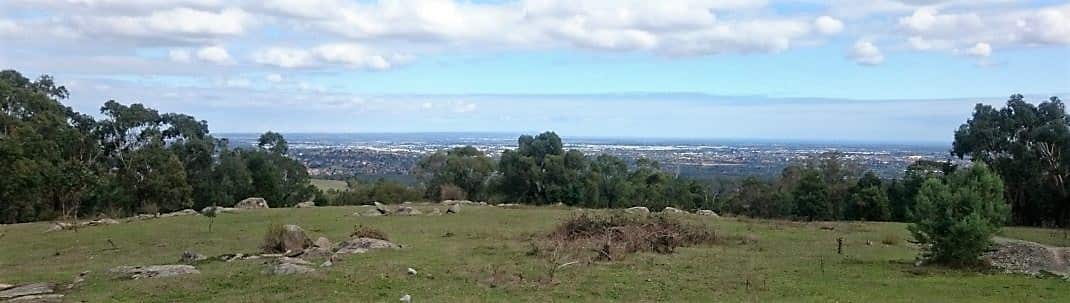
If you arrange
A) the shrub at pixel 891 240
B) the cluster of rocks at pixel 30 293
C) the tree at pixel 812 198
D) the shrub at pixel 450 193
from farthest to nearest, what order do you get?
the shrub at pixel 450 193 → the tree at pixel 812 198 → the shrub at pixel 891 240 → the cluster of rocks at pixel 30 293

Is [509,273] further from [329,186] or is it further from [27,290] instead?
[329,186]

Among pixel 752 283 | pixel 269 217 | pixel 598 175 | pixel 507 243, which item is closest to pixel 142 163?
pixel 269 217

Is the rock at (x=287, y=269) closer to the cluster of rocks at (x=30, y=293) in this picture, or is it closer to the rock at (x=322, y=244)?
the cluster of rocks at (x=30, y=293)

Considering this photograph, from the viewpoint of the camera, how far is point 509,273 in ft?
64.1

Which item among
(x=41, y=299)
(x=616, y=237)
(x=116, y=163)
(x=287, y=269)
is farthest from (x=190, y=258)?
(x=116, y=163)

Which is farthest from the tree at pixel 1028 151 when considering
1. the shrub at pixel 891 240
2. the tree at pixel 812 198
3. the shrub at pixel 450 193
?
the shrub at pixel 450 193

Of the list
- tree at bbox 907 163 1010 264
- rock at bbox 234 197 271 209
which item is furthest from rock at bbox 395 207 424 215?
tree at bbox 907 163 1010 264

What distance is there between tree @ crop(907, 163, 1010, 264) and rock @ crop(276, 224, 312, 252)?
18924mm

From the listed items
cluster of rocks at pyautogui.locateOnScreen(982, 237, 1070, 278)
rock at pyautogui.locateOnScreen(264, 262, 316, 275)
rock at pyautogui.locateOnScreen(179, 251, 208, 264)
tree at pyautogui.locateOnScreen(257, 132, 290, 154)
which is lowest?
rock at pyautogui.locateOnScreen(179, 251, 208, 264)

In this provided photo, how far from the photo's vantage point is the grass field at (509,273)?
655 inches

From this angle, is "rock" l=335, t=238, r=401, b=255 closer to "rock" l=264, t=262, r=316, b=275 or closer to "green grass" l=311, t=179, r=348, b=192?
"rock" l=264, t=262, r=316, b=275

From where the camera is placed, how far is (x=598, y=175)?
63438 mm

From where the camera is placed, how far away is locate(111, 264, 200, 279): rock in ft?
63.5

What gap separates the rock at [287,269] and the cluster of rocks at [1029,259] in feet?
60.0
